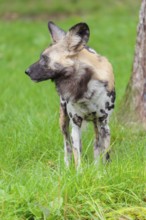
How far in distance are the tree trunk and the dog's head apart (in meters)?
1.67

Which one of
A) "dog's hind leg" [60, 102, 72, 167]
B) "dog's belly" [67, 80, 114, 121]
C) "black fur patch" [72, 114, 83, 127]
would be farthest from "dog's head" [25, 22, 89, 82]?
"dog's hind leg" [60, 102, 72, 167]

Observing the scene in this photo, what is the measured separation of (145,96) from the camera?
5848 millimetres

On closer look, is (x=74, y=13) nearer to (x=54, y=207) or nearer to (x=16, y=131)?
(x=16, y=131)

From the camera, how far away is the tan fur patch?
4355 mm

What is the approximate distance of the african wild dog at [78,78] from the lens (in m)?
4.21

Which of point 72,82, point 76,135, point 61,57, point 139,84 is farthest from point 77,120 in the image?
point 139,84

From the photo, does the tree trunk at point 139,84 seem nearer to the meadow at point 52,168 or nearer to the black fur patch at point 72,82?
the meadow at point 52,168

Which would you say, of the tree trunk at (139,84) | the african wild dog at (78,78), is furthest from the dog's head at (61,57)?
the tree trunk at (139,84)

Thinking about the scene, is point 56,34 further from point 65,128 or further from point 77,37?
point 65,128

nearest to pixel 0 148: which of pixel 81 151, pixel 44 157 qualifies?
pixel 44 157

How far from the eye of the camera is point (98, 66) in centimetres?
442

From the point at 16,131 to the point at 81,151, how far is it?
0.83 m

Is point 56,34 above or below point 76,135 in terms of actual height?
above

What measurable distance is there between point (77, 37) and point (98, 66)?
1.08 ft
